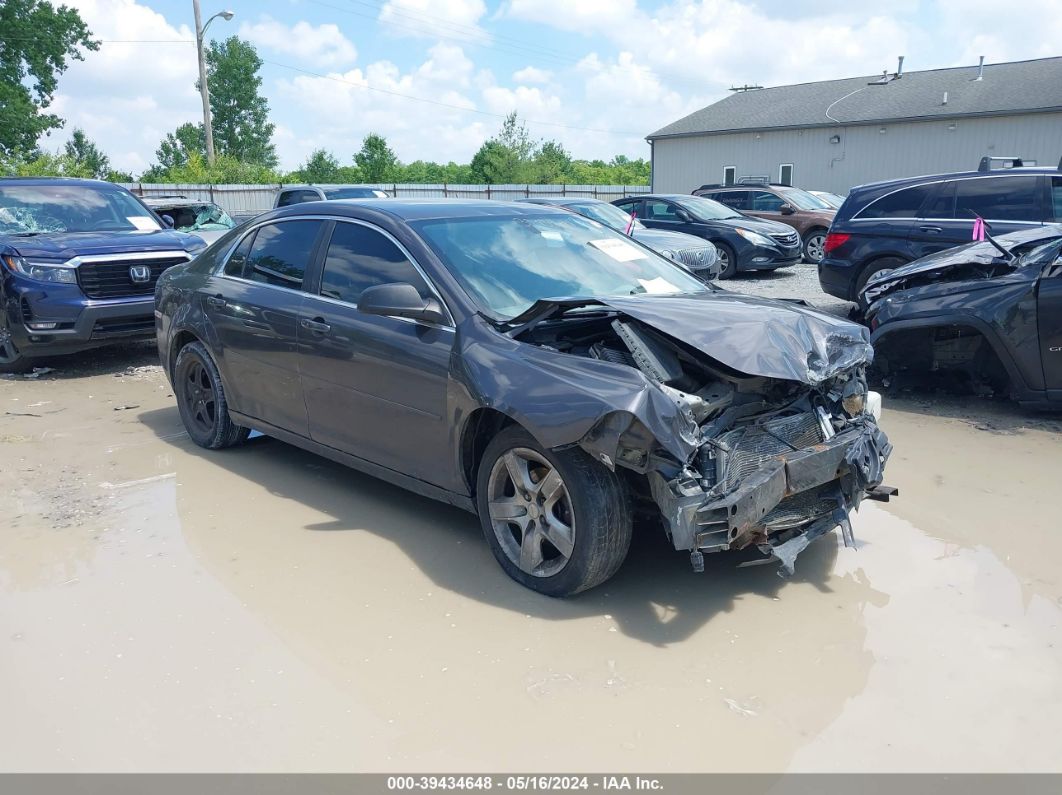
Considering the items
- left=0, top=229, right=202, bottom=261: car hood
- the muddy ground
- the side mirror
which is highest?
left=0, top=229, right=202, bottom=261: car hood

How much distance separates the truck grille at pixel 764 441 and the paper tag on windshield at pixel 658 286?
1153 mm

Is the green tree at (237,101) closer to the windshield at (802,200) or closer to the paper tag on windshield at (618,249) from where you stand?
the windshield at (802,200)

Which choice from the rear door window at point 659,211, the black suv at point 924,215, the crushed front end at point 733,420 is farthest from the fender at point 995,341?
the rear door window at point 659,211

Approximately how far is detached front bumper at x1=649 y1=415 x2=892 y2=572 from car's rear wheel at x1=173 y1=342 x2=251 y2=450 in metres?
3.55

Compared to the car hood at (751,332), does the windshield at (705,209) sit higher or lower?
higher

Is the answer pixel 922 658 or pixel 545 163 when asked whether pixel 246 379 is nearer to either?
pixel 922 658

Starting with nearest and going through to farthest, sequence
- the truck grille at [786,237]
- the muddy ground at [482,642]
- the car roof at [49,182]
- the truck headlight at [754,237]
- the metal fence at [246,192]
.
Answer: the muddy ground at [482,642] → the car roof at [49,182] → the truck headlight at [754,237] → the truck grille at [786,237] → the metal fence at [246,192]

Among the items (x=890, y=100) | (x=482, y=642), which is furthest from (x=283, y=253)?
(x=890, y=100)

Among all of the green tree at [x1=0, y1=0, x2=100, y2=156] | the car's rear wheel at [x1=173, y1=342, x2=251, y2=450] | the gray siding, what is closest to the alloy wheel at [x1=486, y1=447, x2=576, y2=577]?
the car's rear wheel at [x1=173, y1=342, x2=251, y2=450]

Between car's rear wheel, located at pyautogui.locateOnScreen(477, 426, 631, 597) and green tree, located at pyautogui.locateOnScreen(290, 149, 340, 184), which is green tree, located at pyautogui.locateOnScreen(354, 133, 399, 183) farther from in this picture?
car's rear wheel, located at pyautogui.locateOnScreen(477, 426, 631, 597)

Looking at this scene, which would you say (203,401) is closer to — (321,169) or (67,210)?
(67,210)

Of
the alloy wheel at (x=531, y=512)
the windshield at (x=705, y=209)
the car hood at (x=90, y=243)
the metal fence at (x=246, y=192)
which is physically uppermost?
the metal fence at (x=246, y=192)

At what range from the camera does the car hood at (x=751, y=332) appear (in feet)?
12.1

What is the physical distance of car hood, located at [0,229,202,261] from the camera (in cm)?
858
